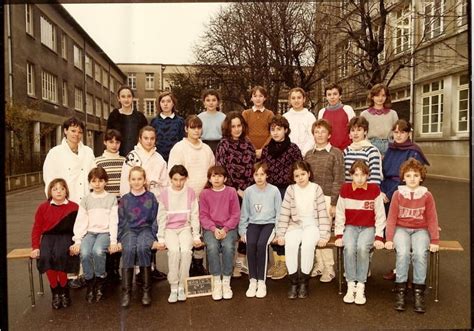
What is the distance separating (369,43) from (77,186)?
31.4ft

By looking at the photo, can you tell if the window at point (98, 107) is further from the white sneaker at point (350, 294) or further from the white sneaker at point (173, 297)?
the white sneaker at point (350, 294)

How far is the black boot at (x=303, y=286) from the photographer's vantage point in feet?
13.9

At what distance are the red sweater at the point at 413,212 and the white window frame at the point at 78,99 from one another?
1872cm

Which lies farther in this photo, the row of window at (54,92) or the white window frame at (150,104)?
the white window frame at (150,104)

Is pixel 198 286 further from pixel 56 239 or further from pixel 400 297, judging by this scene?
pixel 400 297

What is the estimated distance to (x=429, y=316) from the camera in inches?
149

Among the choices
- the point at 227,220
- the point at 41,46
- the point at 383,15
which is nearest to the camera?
the point at 227,220

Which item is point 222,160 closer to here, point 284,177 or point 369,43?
point 284,177

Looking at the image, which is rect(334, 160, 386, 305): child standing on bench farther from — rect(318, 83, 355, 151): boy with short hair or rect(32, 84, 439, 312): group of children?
rect(318, 83, 355, 151): boy with short hair

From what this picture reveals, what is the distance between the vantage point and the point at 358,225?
14.0ft

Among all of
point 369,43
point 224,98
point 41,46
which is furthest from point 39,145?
point 369,43

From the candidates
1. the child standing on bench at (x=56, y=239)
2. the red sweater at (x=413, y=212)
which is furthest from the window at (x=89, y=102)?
the red sweater at (x=413, y=212)

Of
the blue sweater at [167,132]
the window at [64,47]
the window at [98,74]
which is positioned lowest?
the blue sweater at [167,132]

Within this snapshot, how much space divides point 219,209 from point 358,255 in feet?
4.66
